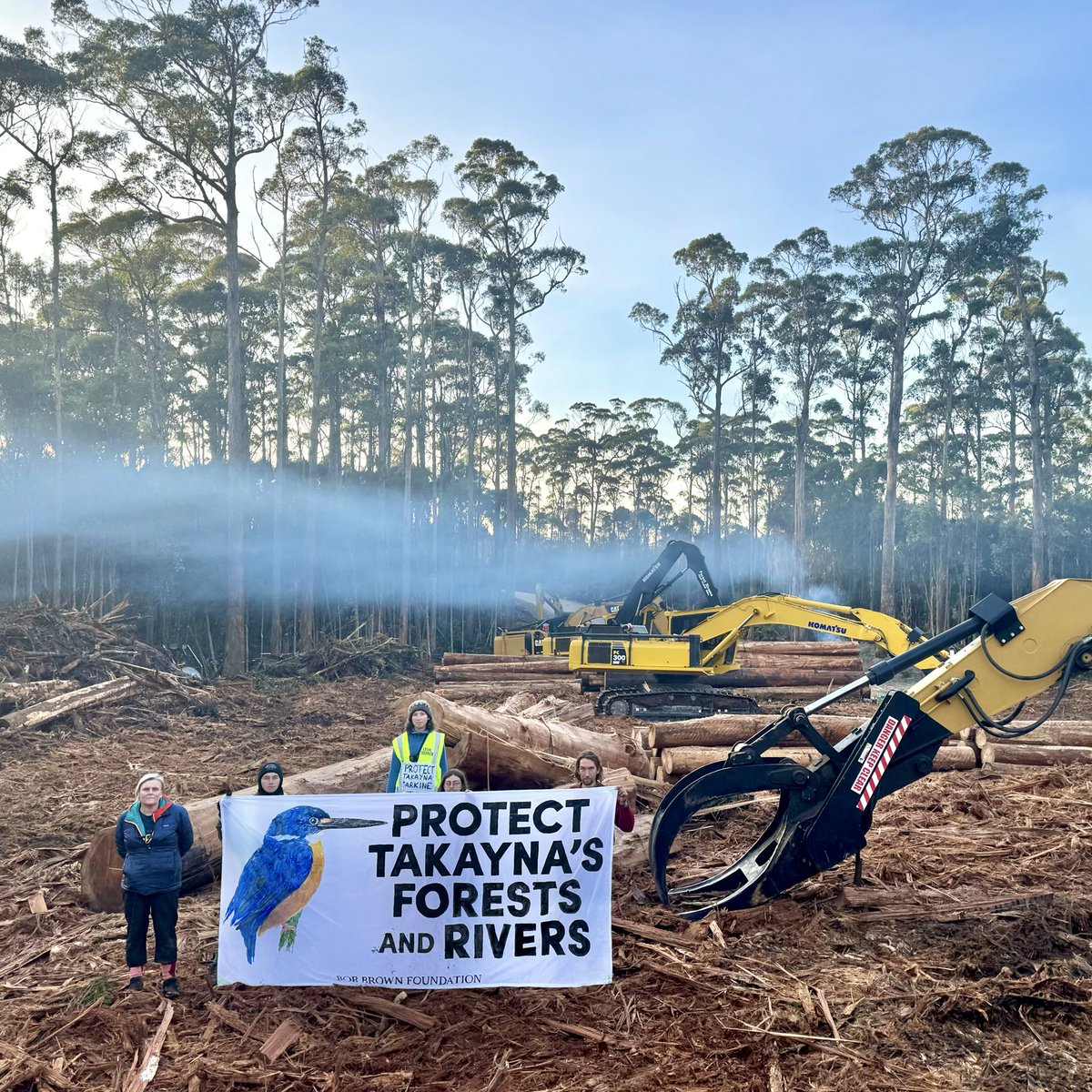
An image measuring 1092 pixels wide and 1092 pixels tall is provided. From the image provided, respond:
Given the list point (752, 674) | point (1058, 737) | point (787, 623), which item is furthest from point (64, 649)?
point (1058, 737)

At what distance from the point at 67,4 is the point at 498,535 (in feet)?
118

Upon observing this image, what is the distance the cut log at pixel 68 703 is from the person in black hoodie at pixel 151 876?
33.2 ft

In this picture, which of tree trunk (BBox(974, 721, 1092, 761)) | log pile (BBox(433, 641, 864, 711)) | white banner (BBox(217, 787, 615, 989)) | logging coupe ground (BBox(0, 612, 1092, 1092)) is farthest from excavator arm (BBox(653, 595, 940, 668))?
white banner (BBox(217, 787, 615, 989))

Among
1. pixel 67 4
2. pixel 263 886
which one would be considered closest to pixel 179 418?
pixel 67 4

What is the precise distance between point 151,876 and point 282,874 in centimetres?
76

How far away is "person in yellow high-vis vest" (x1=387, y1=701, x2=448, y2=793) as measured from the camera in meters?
6.91

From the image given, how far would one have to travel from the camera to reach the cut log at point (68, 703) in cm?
1402

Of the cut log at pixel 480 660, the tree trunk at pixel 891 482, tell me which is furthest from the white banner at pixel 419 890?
the tree trunk at pixel 891 482

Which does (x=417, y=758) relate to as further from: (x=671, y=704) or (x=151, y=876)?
(x=671, y=704)

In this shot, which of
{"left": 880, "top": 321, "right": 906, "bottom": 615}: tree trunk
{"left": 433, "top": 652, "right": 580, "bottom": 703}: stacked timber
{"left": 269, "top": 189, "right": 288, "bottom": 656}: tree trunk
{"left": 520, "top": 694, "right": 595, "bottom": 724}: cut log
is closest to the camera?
{"left": 520, "top": 694, "right": 595, "bottom": 724}: cut log

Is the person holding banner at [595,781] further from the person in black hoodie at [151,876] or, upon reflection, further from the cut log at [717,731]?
the cut log at [717,731]

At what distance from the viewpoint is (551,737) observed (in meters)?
10.6

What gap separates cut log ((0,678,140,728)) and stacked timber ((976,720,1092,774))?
13.6 meters

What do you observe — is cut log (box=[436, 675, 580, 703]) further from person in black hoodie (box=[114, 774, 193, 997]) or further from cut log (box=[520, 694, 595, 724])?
person in black hoodie (box=[114, 774, 193, 997])
